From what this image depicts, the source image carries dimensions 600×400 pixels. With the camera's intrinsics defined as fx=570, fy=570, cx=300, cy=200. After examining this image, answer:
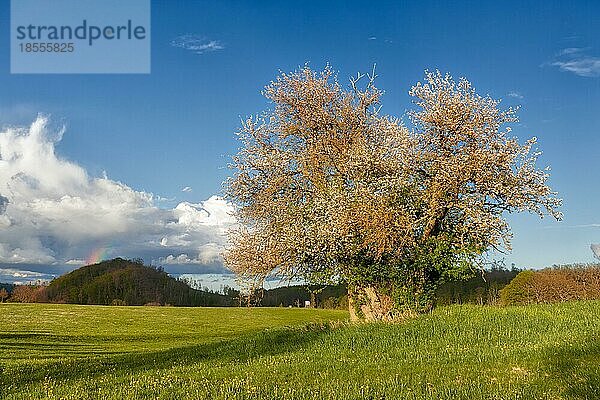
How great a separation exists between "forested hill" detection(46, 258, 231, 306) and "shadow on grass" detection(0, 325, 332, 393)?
10325 cm

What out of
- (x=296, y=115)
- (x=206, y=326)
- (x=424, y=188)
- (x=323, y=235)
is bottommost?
(x=206, y=326)

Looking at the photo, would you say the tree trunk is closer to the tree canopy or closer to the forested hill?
the tree canopy

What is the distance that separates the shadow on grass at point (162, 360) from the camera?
1581cm

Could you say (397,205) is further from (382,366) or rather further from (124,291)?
(124,291)

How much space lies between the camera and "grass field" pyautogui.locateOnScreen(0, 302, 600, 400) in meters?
11.7

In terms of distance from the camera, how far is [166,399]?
11258 millimetres

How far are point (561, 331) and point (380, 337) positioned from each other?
577cm

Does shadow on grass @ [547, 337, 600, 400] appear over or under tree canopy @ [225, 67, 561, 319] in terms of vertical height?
under

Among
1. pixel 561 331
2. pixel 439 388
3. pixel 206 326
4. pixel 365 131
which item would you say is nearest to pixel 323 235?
pixel 365 131

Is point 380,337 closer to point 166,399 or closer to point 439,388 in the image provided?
point 439,388

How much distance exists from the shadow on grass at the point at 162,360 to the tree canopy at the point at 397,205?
5.65 m

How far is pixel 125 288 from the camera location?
135 meters

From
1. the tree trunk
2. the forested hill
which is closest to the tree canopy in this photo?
the tree trunk

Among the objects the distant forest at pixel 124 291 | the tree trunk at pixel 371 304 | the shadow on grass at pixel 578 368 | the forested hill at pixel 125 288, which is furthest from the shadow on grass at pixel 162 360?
the forested hill at pixel 125 288
